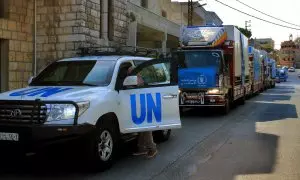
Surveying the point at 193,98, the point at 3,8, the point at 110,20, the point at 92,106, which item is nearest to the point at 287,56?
the point at 110,20

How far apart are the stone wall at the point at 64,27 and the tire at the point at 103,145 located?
10750 millimetres

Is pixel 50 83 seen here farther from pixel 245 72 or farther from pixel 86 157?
pixel 245 72

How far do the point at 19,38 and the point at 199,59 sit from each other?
6433 millimetres

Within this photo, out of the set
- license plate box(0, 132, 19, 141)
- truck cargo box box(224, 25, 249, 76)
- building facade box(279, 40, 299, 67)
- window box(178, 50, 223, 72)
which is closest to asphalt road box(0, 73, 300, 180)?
license plate box(0, 132, 19, 141)

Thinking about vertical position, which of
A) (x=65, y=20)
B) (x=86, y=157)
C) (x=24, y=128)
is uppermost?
(x=65, y=20)

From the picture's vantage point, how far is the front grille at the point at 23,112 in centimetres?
688

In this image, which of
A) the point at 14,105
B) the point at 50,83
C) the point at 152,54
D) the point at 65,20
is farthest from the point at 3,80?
the point at 14,105

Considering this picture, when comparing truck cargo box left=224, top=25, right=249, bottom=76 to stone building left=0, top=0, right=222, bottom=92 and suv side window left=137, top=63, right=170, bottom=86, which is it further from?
suv side window left=137, top=63, right=170, bottom=86

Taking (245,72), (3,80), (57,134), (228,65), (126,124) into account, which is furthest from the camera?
(245,72)

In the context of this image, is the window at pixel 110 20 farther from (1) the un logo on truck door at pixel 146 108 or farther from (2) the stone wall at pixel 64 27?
(1) the un logo on truck door at pixel 146 108

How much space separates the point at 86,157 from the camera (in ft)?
23.5

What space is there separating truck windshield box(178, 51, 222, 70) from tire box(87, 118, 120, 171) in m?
9.27

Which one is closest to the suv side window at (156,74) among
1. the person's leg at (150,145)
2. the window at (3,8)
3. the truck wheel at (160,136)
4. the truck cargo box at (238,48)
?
the person's leg at (150,145)

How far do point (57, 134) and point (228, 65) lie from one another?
39.2 feet
